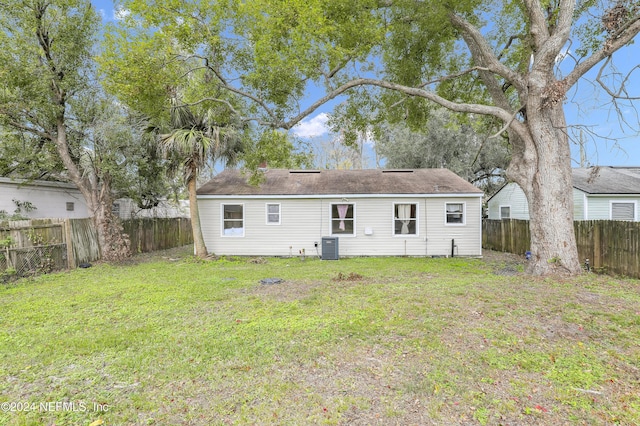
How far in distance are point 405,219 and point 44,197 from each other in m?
13.4

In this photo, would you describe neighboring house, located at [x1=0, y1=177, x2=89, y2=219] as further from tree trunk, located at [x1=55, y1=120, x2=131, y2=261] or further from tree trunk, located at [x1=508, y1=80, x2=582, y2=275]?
tree trunk, located at [x1=508, y1=80, x2=582, y2=275]

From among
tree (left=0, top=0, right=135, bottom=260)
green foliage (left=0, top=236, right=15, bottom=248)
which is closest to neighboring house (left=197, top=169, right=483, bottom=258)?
tree (left=0, top=0, right=135, bottom=260)

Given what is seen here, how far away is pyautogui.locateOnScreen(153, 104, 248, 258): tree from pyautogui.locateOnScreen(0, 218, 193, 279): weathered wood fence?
3.31 m

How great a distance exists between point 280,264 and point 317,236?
222 cm

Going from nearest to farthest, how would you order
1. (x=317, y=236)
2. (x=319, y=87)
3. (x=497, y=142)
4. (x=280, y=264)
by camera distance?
1. (x=319, y=87)
2. (x=280, y=264)
3. (x=317, y=236)
4. (x=497, y=142)

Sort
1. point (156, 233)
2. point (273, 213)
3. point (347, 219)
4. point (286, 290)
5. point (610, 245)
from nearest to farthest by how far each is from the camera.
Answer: point (286, 290) → point (610, 245) → point (347, 219) → point (273, 213) → point (156, 233)

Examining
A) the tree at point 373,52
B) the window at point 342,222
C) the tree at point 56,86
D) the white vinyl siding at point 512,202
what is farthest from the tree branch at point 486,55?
the tree at point 56,86

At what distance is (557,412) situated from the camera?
247cm

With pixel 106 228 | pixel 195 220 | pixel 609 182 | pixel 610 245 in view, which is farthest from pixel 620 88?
pixel 106 228

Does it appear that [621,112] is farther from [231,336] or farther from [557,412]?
[231,336]

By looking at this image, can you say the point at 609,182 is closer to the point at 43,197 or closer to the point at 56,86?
the point at 56,86

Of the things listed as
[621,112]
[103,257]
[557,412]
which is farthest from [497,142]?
[103,257]

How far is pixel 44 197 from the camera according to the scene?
11344 millimetres

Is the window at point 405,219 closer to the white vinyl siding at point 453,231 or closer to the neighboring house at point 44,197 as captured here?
the white vinyl siding at point 453,231
